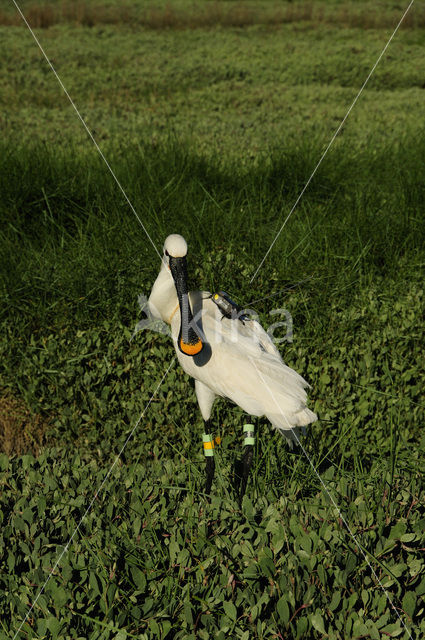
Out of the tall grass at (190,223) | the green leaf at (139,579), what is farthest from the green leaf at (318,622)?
the tall grass at (190,223)

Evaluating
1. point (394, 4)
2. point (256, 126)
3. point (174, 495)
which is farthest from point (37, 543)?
point (394, 4)

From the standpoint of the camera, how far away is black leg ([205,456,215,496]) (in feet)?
8.77

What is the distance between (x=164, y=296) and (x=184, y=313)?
1.43 feet

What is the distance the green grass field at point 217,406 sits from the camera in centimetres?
232

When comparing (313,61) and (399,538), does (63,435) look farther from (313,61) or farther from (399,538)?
(313,61)

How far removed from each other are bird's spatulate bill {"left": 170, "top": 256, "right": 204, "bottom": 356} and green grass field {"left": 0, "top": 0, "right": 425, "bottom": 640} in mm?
580

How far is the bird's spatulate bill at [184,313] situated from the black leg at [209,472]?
76 cm

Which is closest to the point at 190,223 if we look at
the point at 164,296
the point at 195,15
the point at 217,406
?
the point at 217,406

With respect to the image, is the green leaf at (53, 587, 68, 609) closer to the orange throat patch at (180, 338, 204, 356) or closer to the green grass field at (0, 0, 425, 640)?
the green grass field at (0, 0, 425, 640)

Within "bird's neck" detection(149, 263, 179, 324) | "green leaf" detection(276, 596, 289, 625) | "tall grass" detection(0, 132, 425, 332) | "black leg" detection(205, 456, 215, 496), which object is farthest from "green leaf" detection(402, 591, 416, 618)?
"tall grass" detection(0, 132, 425, 332)

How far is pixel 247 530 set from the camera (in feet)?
8.60

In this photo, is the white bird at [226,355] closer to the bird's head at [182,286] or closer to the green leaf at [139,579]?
the bird's head at [182,286]

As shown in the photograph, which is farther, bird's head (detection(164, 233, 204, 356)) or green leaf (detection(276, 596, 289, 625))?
green leaf (detection(276, 596, 289, 625))

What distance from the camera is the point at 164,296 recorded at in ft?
8.04
